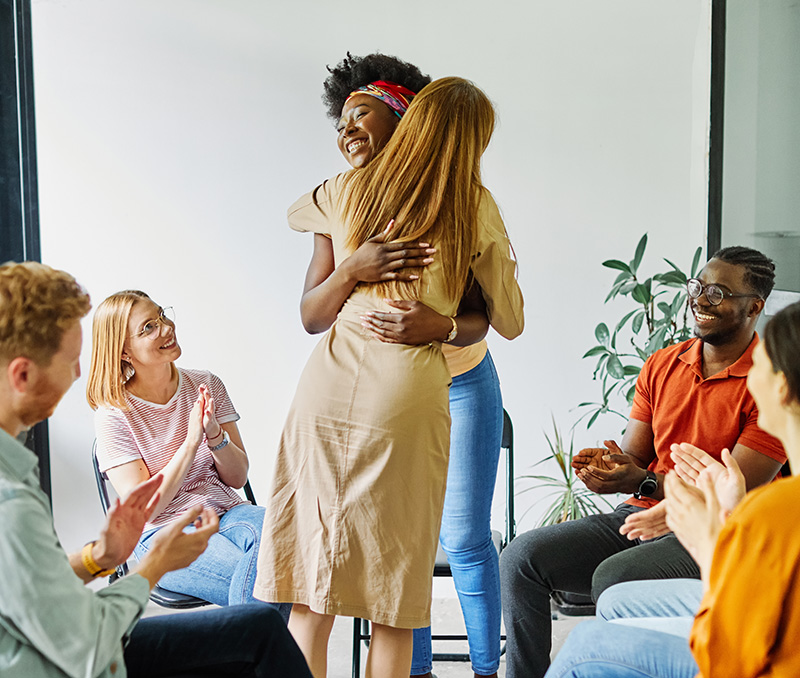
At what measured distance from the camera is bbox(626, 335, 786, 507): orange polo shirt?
1.99 m

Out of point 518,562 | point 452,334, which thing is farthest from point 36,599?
point 518,562

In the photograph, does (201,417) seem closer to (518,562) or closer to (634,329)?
(518,562)

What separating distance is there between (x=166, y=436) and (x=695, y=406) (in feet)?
4.65

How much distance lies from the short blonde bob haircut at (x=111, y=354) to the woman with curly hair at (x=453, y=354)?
0.65m

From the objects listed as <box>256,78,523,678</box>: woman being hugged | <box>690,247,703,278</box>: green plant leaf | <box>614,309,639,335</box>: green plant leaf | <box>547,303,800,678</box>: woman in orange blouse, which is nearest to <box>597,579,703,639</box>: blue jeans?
<box>256,78,523,678</box>: woman being hugged

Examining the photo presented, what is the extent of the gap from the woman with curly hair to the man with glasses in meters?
0.08

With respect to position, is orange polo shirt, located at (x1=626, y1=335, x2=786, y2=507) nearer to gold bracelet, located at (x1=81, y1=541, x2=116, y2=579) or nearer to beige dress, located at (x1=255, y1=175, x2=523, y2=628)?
beige dress, located at (x1=255, y1=175, x2=523, y2=628)

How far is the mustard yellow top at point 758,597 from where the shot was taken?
969mm

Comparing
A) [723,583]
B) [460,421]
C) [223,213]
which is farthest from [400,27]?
[723,583]

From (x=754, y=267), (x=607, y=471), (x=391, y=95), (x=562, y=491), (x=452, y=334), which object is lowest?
(x=562, y=491)

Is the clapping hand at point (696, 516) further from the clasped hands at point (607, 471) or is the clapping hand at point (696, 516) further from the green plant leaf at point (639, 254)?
the green plant leaf at point (639, 254)

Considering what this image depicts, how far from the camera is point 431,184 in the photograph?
1652mm

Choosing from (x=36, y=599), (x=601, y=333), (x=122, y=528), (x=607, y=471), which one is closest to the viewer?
(x=36, y=599)

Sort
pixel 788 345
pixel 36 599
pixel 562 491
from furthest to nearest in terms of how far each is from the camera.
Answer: pixel 562 491, pixel 788 345, pixel 36 599
